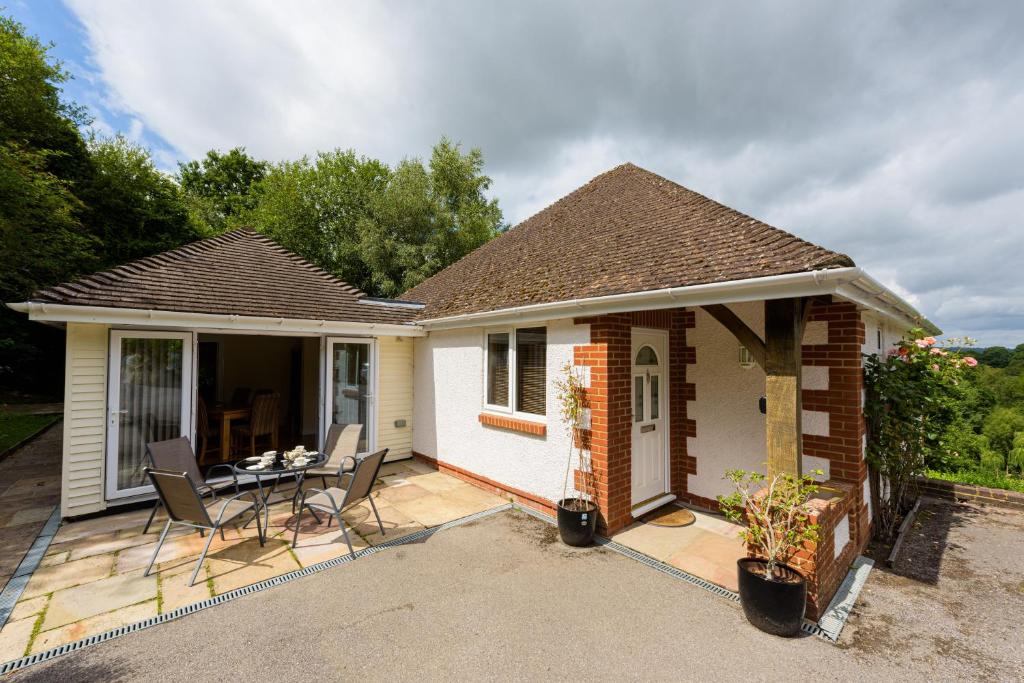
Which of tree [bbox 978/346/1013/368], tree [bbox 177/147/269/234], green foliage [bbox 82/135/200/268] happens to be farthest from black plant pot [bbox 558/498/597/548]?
tree [bbox 978/346/1013/368]

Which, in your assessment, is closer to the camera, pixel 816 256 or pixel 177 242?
pixel 816 256

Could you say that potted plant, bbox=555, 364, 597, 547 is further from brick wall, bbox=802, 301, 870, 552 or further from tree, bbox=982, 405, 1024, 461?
tree, bbox=982, 405, 1024, 461

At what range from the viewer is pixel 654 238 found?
225 inches

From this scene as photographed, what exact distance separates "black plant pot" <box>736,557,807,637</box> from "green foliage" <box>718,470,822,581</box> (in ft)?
0.27

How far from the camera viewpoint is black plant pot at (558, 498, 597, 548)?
466cm

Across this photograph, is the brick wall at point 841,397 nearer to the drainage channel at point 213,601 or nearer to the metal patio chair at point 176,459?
the drainage channel at point 213,601

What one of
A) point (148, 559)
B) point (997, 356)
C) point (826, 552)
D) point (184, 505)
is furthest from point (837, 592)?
point (997, 356)

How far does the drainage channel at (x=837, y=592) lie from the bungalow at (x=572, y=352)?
0.29m

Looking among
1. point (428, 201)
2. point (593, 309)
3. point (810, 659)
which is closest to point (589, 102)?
point (593, 309)

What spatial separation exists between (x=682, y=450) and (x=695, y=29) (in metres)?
6.26

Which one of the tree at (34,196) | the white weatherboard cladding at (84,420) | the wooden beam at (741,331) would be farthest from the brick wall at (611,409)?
the tree at (34,196)

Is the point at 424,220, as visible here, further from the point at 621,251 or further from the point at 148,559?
the point at 148,559

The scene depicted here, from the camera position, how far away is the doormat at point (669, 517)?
5.30 m

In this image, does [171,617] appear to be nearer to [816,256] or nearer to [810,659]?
[810,659]
